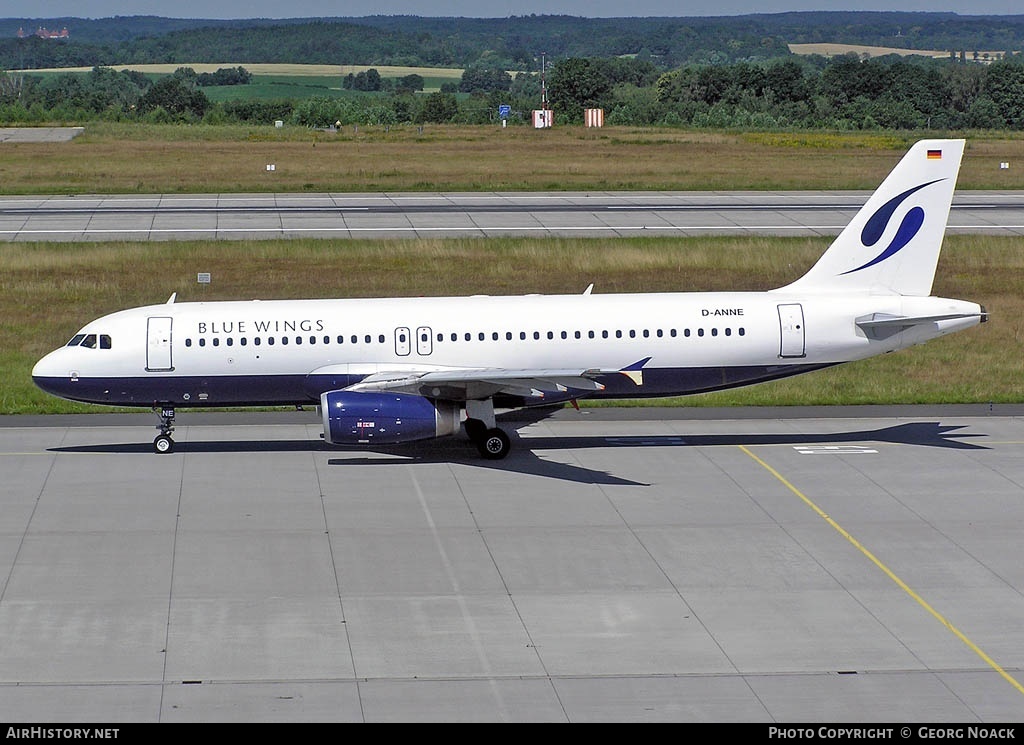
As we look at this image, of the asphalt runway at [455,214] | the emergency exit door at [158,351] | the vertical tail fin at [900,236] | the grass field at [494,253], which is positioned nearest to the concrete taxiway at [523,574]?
the emergency exit door at [158,351]

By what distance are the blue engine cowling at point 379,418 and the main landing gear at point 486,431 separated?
1.32 metres

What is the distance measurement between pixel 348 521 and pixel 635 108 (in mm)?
135639

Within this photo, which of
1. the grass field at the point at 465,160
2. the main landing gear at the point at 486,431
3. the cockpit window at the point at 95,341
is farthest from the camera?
the grass field at the point at 465,160

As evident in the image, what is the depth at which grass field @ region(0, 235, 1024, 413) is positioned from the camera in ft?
136

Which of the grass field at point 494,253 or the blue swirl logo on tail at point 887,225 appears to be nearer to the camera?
the blue swirl logo on tail at point 887,225

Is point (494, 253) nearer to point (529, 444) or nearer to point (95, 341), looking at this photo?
point (529, 444)

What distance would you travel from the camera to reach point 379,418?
28.8 m

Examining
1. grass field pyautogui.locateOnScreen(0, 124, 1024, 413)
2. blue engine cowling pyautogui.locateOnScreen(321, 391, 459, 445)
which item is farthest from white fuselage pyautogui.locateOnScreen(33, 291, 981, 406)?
grass field pyautogui.locateOnScreen(0, 124, 1024, 413)

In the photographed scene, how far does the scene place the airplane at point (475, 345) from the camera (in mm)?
30938

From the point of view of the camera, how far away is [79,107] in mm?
160250

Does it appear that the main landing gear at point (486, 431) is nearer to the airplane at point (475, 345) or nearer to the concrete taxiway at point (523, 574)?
the airplane at point (475, 345)

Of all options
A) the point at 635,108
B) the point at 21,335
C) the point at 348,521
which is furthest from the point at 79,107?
the point at 348,521

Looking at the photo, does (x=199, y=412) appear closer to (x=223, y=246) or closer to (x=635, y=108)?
(x=223, y=246)

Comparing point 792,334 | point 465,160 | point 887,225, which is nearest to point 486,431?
point 792,334
